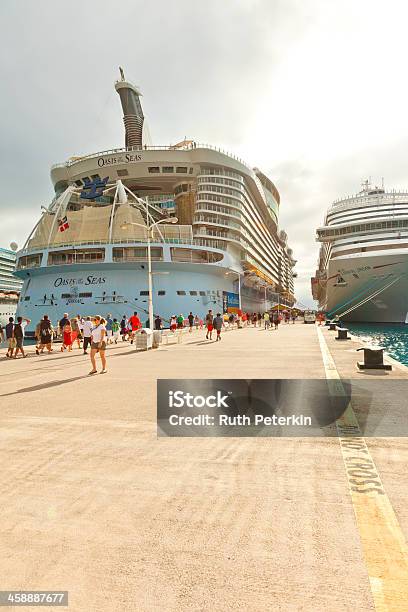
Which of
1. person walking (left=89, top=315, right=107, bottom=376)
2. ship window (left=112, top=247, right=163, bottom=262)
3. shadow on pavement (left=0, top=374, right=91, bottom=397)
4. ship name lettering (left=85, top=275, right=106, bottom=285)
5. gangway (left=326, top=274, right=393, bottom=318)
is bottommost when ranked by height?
shadow on pavement (left=0, top=374, right=91, bottom=397)

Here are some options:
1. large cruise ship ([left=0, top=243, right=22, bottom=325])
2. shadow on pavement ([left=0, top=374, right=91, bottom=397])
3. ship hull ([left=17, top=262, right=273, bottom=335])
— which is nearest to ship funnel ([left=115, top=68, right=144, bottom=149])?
ship hull ([left=17, top=262, right=273, bottom=335])

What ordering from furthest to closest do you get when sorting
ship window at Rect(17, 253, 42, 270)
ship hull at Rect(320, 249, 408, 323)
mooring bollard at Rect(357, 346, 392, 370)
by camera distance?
1. ship window at Rect(17, 253, 42, 270)
2. ship hull at Rect(320, 249, 408, 323)
3. mooring bollard at Rect(357, 346, 392, 370)

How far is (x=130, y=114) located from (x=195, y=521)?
7573 centimetres

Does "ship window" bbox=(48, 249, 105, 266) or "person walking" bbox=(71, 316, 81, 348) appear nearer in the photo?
"person walking" bbox=(71, 316, 81, 348)

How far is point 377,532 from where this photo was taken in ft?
8.50

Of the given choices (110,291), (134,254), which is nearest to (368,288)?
(134,254)

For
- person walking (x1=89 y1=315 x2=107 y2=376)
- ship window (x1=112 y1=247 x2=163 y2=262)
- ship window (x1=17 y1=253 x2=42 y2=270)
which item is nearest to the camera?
person walking (x1=89 y1=315 x2=107 y2=376)

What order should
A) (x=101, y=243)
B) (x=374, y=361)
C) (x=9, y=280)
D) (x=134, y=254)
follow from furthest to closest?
(x=9, y=280) → (x=134, y=254) → (x=101, y=243) → (x=374, y=361)

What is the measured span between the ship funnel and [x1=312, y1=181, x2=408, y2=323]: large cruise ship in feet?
131

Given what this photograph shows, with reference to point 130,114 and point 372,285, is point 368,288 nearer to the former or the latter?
point 372,285

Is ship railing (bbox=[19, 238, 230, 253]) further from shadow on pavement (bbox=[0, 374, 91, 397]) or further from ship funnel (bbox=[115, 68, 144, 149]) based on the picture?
shadow on pavement (bbox=[0, 374, 91, 397])

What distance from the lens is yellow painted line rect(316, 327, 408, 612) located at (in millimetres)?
2045

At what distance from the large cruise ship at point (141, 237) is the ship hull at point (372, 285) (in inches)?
541

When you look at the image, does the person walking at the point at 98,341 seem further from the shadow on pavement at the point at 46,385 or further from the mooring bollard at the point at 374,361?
the mooring bollard at the point at 374,361
